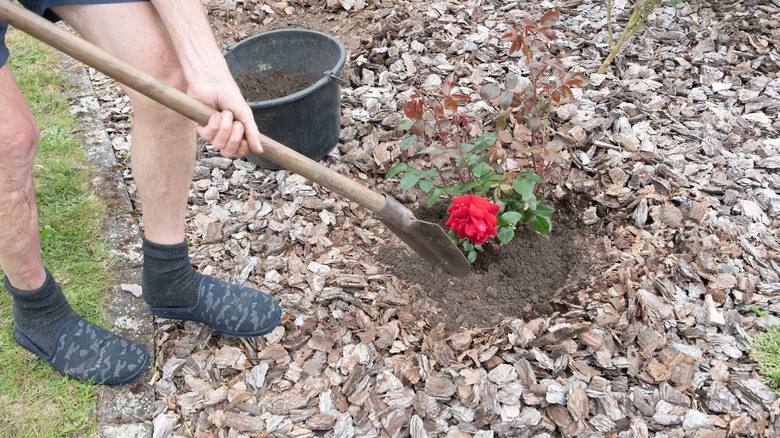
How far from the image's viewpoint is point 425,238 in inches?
90.2

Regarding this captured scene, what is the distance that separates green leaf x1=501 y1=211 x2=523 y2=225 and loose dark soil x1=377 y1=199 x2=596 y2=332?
30cm

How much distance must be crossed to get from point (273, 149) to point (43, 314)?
1.06 metres

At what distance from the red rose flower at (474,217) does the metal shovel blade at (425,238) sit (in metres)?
0.08

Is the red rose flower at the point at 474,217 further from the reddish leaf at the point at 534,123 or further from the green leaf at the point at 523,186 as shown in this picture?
the reddish leaf at the point at 534,123

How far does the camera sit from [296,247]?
2.69m

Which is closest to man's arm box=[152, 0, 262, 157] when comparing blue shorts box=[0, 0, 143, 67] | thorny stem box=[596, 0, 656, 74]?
blue shorts box=[0, 0, 143, 67]

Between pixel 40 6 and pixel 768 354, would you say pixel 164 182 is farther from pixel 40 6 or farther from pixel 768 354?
pixel 768 354

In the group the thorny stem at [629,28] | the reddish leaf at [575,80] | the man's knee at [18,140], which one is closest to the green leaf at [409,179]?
the reddish leaf at [575,80]

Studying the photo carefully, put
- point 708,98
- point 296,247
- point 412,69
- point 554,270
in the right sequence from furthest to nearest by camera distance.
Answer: point 412,69
point 708,98
point 296,247
point 554,270

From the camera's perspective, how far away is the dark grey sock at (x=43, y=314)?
7.06 feet

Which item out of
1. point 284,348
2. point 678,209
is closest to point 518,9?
point 678,209

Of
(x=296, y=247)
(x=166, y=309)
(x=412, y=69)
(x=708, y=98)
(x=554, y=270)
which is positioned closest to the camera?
(x=166, y=309)

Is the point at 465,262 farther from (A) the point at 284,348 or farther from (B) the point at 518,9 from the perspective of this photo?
(B) the point at 518,9

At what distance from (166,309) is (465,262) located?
3.63ft
